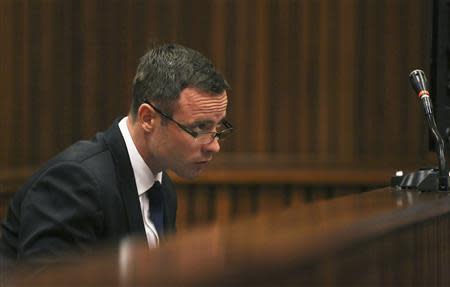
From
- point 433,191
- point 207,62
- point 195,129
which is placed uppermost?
point 207,62

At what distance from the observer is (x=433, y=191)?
165 centimetres

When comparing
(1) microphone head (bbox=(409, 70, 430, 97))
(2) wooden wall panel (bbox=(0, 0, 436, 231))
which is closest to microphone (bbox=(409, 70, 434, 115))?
(1) microphone head (bbox=(409, 70, 430, 97))

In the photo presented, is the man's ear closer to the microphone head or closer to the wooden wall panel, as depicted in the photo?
the microphone head

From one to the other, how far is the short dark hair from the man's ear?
0.04 ft

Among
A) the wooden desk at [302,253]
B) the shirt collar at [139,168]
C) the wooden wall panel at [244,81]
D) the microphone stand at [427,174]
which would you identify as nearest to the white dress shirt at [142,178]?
the shirt collar at [139,168]

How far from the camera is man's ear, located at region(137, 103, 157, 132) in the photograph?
1.57 metres

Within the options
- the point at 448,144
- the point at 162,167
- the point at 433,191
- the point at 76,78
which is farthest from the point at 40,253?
the point at 76,78

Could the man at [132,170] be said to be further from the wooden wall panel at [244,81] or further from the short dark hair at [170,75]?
the wooden wall panel at [244,81]

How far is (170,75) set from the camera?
5.19 feet

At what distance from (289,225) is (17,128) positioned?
2102 mm

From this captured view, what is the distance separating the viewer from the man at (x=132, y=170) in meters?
1.36


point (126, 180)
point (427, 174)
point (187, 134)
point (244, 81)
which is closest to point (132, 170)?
point (126, 180)

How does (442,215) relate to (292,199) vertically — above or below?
above

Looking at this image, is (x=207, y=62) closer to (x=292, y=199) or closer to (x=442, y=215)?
(x=442, y=215)
